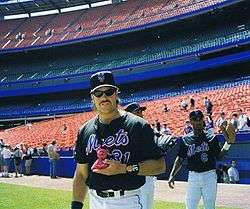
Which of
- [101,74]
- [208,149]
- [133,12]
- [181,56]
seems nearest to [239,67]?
[181,56]

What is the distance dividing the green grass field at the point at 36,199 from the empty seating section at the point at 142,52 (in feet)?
70.8

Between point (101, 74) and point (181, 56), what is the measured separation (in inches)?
1283

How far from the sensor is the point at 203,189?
661cm

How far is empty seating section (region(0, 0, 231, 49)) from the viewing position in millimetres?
42156

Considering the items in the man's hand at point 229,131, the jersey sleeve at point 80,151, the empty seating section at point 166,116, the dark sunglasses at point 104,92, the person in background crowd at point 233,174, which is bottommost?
the person in background crowd at point 233,174

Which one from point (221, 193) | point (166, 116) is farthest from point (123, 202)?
point (166, 116)

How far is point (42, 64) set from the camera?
5062 cm

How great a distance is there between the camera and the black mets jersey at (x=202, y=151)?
6.64 meters

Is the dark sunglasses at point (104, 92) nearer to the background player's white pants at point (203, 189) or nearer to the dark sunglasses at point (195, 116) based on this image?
the dark sunglasses at point (195, 116)

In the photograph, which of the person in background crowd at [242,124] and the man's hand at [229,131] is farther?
the person in background crowd at [242,124]

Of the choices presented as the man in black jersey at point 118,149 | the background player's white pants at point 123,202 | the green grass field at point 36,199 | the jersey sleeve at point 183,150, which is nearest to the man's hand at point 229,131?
the jersey sleeve at point 183,150

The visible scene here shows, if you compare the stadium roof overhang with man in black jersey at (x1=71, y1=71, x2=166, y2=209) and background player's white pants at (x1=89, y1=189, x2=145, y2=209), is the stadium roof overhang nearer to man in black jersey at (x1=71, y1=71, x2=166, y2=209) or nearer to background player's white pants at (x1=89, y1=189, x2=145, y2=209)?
man in black jersey at (x1=71, y1=71, x2=166, y2=209)

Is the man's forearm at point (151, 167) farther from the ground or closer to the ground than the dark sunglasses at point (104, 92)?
closer to the ground

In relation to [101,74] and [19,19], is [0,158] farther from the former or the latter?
[19,19]
